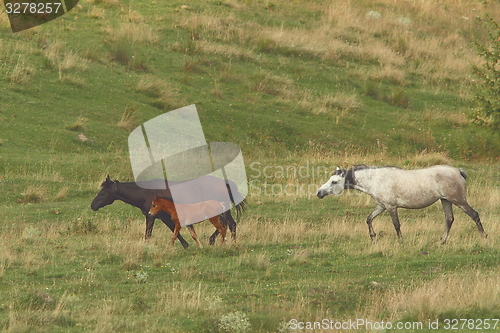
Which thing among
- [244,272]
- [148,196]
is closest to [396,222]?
[244,272]

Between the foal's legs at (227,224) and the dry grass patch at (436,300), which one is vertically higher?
the dry grass patch at (436,300)

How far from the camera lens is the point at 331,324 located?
10188 millimetres

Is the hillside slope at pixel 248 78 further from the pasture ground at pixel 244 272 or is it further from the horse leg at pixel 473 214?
the horse leg at pixel 473 214

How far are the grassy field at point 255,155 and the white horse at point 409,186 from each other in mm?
789

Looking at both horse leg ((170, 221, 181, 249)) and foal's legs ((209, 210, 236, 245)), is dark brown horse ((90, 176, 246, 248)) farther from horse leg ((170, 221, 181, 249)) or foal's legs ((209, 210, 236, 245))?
horse leg ((170, 221, 181, 249))

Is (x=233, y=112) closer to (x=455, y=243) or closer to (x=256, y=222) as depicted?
(x=256, y=222)

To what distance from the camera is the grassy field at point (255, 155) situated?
1095 centimetres

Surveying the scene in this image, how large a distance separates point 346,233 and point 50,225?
7561mm

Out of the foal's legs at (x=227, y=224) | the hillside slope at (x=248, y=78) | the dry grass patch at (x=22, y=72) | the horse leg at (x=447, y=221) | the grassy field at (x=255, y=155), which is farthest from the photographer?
the dry grass patch at (x=22, y=72)

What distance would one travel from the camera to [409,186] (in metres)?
15.3

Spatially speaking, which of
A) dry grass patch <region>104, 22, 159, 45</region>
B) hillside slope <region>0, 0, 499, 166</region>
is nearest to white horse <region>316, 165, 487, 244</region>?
hillside slope <region>0, 0, 499, 166</region>

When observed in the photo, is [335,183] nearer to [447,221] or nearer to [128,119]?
[447,221]

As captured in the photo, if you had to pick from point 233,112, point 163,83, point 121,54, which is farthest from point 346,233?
point 121,54

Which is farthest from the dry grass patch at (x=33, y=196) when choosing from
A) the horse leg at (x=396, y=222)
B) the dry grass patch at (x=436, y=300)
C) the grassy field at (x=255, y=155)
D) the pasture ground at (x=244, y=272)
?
the dry grass patch at (x=436, y=300)
